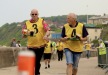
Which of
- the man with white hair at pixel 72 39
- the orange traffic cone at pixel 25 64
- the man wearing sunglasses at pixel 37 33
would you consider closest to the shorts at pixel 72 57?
the man with white hair at pixel 72 39

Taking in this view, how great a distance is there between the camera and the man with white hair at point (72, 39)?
8859 mm

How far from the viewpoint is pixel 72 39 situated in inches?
350

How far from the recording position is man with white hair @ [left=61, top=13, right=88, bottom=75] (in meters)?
8.86

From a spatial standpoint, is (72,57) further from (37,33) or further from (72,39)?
(37,33)

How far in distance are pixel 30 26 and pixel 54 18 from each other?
606ft

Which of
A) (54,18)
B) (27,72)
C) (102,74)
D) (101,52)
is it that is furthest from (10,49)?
(54,18)

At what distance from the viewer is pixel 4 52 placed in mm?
18141

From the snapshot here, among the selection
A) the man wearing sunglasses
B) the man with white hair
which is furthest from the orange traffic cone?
the man with white hair

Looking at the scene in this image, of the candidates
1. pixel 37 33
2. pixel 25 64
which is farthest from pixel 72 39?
pixel 25 64

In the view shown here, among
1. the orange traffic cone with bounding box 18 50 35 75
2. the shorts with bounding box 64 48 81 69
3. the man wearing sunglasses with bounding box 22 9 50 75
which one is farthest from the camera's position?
the shorts with bounding box 64 48 81 69

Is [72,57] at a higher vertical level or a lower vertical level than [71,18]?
lower

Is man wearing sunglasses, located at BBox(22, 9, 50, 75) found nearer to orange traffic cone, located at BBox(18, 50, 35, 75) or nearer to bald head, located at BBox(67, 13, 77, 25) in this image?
bald head, located at BBox(67, 13, 77, 25)

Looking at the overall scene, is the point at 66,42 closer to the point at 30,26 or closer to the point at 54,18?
the point at 30,26

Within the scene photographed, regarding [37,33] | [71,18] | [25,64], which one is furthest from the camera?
[71,18]
